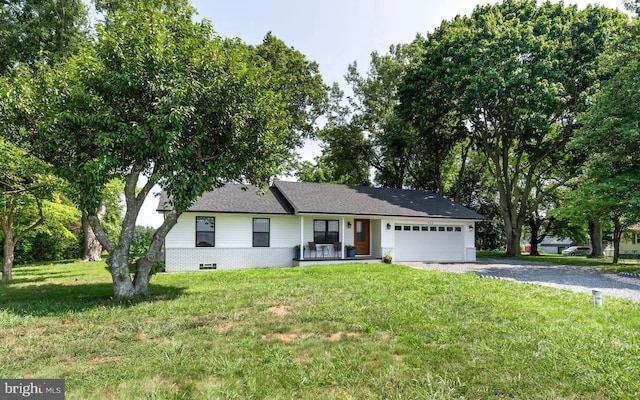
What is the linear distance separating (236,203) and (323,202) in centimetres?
422

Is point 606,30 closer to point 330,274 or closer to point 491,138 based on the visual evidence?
point 491,138

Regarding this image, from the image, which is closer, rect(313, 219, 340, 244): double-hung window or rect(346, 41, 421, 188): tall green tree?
rect(313, 219, 340, 244): double-hung window

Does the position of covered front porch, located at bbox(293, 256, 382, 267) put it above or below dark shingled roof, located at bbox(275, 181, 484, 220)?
below

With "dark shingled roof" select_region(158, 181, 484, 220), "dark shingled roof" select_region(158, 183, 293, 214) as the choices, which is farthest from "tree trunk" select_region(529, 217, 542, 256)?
"dark shingled roof" select_region(158, 183, 293, 214)

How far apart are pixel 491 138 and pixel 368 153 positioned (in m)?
9.10

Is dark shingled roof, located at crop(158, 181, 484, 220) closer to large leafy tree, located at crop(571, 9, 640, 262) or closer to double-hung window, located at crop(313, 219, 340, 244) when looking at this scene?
double-hung window, located at crop(313, 219, 340, 244)

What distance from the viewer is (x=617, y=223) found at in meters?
16.6

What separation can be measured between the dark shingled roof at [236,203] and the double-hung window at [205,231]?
60 centimetres

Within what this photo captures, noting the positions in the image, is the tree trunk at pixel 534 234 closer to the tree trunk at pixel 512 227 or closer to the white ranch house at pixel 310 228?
the tree trunk at pixel 512 227

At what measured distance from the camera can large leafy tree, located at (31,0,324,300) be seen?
6.89 m

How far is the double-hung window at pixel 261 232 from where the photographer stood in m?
15.2

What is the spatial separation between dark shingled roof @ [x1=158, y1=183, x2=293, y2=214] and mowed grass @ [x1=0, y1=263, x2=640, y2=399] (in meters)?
6.53

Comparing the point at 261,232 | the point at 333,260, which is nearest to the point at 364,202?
the point at 333,260

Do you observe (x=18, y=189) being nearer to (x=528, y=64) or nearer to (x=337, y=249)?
(x=337, y=249)
